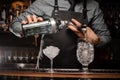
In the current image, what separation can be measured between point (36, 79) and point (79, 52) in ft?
1.25

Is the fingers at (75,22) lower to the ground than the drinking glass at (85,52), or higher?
higher

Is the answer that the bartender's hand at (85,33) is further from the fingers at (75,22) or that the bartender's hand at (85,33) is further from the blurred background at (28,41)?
the blurred background at (28,41)

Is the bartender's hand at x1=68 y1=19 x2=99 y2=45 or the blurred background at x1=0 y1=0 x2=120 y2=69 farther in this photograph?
the blurred background at x1=0 y1=0 x2=120 y2=69

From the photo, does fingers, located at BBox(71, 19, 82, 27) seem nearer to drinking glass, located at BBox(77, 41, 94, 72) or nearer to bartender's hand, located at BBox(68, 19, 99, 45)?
bartender's hand, located at BBox(68, 19, 99, 45)

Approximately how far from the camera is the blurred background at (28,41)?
3417 millimetres

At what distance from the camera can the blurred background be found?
3417 mm

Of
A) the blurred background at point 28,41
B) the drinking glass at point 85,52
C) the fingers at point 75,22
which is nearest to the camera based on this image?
the fingers at point 75,22

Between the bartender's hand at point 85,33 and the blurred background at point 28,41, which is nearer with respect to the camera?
the bartender's hand at point 85,33

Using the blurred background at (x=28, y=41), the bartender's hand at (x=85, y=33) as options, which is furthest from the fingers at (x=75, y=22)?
the blurred background at (x=28, y=41)

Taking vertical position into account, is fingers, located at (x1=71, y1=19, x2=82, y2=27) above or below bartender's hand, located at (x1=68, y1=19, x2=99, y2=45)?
above

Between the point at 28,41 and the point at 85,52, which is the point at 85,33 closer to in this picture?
the point at 85,52

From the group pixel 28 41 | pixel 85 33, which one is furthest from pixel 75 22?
pixel 28 41

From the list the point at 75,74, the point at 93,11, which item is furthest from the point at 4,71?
the point at 93,11

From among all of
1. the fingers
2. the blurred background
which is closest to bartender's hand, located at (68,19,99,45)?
the fingers
